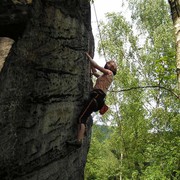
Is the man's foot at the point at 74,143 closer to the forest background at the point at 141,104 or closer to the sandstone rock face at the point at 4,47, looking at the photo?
the sandstone rock face at the point at 4,47

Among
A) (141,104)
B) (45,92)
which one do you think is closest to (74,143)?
(45,92)

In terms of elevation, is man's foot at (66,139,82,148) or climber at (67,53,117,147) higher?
climber at (67,53,117,147)

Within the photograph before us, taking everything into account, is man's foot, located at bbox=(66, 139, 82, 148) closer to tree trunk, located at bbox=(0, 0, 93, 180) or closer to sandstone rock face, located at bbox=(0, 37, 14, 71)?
tree trunk, located at bbox=(0, 0, 93, 180)

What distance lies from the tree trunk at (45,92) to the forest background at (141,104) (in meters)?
9.39

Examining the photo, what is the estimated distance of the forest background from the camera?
57.8ft

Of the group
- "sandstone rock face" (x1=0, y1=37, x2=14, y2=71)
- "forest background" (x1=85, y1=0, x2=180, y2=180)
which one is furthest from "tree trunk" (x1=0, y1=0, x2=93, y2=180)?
"forest background" (x1=85, y1=0, x2=180, y2=180)

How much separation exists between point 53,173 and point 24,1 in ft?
11.3

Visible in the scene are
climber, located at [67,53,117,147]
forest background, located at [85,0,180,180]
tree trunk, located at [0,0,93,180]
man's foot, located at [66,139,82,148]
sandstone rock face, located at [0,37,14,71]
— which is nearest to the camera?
sandstone rock face, located at [0,37,14,71]

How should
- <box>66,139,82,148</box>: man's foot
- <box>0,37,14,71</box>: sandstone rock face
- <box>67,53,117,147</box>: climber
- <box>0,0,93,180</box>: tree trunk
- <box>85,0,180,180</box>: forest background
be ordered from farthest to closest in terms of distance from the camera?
<box>85,0,180,180</box>: forest background, <box>67,53,117,147</box>: climber, <box>66,139,82,148</box>: man's foot, <box>0,0,93,180</box>: tree trunk, <box>0,37,14,71</box>: sandstone rock face

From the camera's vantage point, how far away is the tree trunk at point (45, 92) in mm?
4855

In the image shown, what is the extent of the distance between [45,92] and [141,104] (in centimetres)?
1610

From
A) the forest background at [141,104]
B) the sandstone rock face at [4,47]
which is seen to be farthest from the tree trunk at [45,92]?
the forest background at [141,104]

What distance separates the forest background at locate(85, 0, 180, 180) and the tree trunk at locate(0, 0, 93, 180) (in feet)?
30.8

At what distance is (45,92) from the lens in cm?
567
